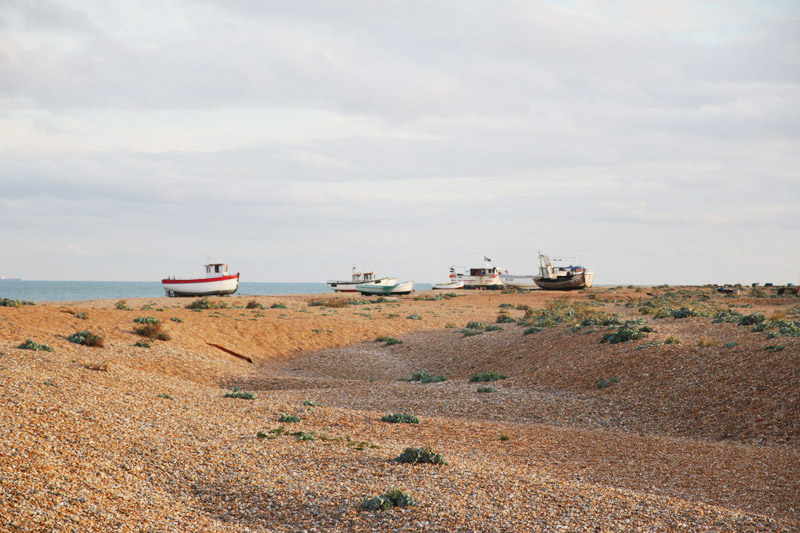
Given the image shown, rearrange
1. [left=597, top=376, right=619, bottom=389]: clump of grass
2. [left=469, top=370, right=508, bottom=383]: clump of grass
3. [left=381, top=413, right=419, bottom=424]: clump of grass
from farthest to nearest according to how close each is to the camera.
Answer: [left=469, top=370, right=508, bottom=383]: clump of grass
[left=597, top=376, right=619, bottom=389]: clump of grass
[left=381, top=413, right=419, bottom=424]: clump of grass

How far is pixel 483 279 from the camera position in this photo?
87250mm

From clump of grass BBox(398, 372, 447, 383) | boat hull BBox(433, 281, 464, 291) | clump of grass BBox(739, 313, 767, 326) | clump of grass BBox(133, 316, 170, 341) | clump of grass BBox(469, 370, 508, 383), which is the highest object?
boat hull BBox(433, 281, 464, 291)

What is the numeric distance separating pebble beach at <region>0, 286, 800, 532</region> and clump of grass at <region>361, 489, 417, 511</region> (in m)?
0.08

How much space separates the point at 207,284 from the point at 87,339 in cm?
3720

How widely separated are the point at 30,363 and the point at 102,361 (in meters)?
2.43

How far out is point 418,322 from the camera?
35188 mm

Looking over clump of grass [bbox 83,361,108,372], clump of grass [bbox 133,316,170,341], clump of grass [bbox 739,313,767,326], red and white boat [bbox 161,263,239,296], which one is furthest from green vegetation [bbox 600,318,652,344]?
red and white boat [bbox 161,263,239,296]

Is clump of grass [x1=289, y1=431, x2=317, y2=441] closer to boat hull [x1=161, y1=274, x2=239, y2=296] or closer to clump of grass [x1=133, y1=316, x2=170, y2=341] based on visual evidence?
clump of grass [x1=133, y1=316, x2=170, y2=341]

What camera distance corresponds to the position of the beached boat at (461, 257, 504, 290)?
285 feet

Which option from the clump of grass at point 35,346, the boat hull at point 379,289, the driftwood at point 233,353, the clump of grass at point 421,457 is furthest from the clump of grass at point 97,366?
the boat hull at point 379,289

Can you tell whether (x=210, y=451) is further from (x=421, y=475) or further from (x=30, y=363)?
(x=30, y=363)

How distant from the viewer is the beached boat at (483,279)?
86.8m

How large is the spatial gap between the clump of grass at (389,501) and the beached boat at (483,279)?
79148mm

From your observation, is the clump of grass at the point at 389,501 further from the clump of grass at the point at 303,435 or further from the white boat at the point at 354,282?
the white boat at the point at 354,282
